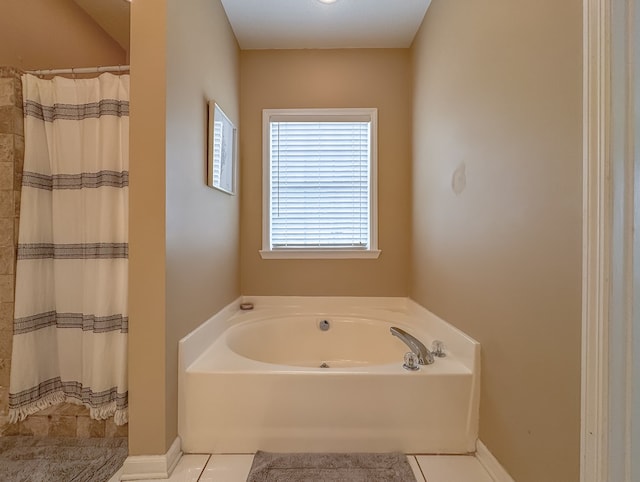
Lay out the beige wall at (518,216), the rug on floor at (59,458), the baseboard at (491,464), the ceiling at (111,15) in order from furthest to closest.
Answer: the ceiling at (111,15) → the rug on floor at (59,458) → the baseboard at (491,464) → the beige wall at (518,216)

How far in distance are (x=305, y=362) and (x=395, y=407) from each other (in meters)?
0.98

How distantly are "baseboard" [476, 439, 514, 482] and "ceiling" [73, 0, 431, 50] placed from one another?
2506 mm

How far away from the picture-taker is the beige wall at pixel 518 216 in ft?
3.03

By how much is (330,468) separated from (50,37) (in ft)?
9.00

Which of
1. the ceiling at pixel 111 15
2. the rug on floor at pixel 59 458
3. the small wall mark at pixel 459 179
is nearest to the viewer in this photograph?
the rug on floor at pixel 59 458

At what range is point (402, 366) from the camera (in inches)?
59.3

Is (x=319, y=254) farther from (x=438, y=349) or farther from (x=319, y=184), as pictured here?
(x=438, y=349)

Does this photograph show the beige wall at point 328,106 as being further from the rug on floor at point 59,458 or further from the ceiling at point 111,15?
the rug on floor at point 59,458

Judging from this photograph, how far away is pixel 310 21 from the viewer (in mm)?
2232

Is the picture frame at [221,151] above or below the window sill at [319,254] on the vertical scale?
above

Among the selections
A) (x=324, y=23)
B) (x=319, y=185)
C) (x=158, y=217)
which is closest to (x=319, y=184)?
(x=319, y=185)

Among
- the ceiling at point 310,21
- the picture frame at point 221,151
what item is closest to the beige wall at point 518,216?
the ceiling at point 310,21

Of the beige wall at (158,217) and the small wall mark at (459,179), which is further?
the small wall mark at (459,179)

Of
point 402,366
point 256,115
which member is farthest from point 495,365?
point 256,115
